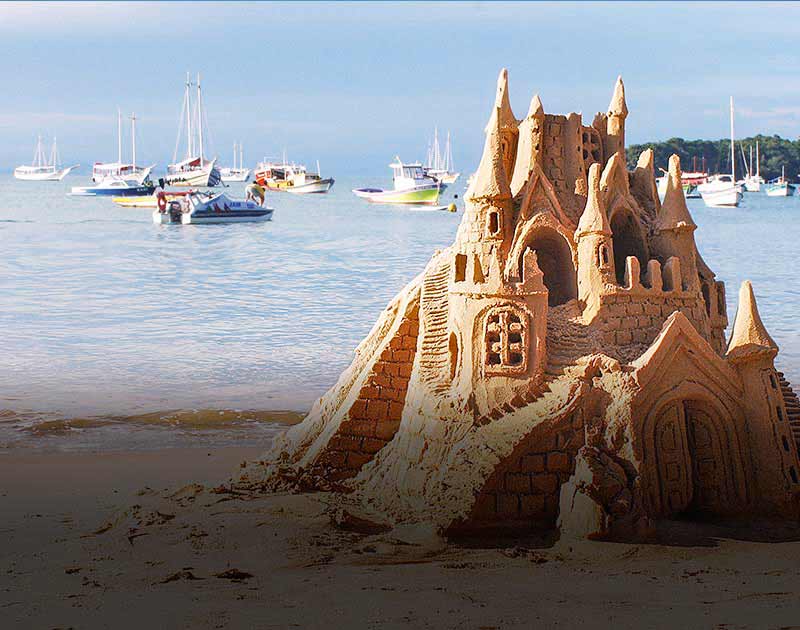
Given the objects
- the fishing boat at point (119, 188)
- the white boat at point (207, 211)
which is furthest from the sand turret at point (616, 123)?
the fishing boat at point (119, 188)

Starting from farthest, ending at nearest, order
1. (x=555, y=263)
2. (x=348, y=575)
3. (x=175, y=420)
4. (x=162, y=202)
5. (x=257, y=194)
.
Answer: (x=257, y=194) → (x=162, y=202) → (x=175, y=420) → (x=555, y=263) → (x=348, y=575)

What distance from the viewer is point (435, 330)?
13.8 meters

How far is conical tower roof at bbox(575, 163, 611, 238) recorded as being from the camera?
13.3 m

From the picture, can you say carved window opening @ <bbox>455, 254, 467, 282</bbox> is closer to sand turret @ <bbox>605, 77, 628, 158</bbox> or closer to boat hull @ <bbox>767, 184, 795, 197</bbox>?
sand turret @ <bbox>605, 77, 628, 158</bbox>

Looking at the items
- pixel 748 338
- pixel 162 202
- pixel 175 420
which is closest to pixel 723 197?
pixel 162 202

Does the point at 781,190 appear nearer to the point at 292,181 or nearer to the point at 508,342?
the point at 292,181

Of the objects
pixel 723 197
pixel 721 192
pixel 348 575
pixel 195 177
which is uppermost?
pixel 195 177

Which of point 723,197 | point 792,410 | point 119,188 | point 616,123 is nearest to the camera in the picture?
point 792,410

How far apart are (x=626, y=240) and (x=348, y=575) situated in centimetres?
567

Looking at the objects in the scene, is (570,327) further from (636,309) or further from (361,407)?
(361,407)

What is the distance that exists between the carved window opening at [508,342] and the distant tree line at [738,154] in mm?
87779

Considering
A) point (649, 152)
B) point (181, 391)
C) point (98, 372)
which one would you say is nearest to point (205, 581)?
point (649, 152)

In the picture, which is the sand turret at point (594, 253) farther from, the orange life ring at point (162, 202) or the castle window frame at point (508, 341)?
the orange life ring at point (162, 202)

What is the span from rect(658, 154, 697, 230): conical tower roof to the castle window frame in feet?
8.69
